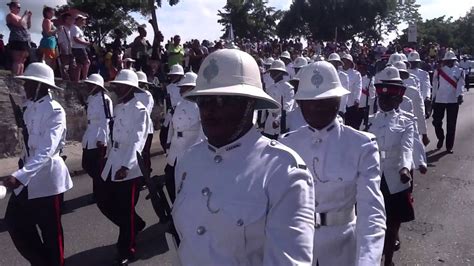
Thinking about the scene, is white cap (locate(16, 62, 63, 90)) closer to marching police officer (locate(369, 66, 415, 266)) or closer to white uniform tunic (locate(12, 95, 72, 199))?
white uniform tunic (locate(12, 95, 72, 199))

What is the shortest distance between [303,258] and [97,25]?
35.3m

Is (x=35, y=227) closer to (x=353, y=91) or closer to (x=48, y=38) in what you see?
(x=48, y=38)

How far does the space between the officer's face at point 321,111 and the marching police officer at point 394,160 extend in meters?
1.75

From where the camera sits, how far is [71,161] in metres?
10.8

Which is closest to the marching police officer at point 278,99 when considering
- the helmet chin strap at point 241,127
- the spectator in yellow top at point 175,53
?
the spectator in yellow top at point 175,53

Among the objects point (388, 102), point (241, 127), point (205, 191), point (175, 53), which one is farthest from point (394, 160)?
point (175, 53)

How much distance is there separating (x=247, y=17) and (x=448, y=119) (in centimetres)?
4354

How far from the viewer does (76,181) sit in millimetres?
9461

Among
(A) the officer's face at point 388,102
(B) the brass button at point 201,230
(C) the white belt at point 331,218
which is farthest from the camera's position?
(A) the officer's face at point 388,102

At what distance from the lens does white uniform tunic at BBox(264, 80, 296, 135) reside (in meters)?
9.19

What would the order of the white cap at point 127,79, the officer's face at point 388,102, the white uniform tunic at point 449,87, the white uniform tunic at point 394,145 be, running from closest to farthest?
1. the white uniform tunic at point 394,145
2. the officer's face at point 388,102
3. the white cap at point 127,79
4. the white uniform tunic at point 449,87

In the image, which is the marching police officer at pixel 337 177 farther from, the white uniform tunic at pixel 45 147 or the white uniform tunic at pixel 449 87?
the white uniform tunic at pixel 449 87

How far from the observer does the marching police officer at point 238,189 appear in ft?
6.38

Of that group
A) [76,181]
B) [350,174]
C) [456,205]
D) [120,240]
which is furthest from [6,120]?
[350,174]
